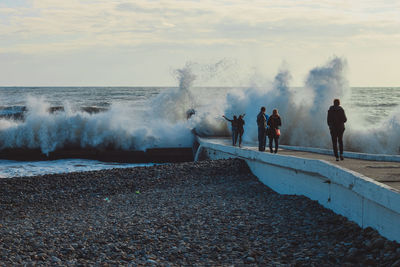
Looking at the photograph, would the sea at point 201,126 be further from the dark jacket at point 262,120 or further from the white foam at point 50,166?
the dark jacket at point 262,120

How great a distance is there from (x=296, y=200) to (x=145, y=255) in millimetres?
3894

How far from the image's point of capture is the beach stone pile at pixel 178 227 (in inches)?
257

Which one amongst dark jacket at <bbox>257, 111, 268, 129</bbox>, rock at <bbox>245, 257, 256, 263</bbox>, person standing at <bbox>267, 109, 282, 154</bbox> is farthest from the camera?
dark jacket at <bbox>257, 111, 268, 129</bbox>

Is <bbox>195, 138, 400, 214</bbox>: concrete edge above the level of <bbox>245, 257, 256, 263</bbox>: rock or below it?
above

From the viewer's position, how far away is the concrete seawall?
243 inches

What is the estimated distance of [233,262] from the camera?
6398mm

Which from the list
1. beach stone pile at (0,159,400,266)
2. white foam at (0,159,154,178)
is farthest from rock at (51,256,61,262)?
white foam at (0,159,154,178)

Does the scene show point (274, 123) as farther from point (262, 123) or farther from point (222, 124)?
point (222, 124)

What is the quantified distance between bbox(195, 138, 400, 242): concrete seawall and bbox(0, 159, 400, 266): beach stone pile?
0.18 metres

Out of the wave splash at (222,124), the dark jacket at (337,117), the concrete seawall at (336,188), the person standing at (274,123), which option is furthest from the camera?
the wave splash at (222,124)

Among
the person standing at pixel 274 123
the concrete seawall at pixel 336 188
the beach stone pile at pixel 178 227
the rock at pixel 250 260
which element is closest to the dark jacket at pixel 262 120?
the person standing at pixel 274 123

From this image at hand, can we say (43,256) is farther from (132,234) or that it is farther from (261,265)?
(261,265)

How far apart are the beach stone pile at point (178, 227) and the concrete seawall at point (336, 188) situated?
0.18m

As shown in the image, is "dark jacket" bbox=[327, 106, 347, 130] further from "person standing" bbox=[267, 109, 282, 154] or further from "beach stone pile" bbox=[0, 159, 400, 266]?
"person standing" bbox=[267, 109, 282, 154]
